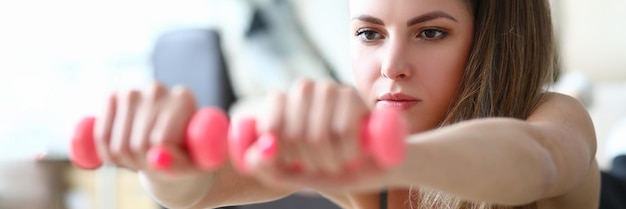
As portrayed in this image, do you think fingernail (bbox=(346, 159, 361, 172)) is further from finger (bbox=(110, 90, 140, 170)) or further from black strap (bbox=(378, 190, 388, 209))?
black strap (bbox=(378, 190, 388, 209))

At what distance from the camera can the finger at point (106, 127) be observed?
0.50 meters

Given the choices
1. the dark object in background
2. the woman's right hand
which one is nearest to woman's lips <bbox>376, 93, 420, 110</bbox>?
the woman's right hand

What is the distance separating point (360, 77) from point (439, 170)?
45 centimetres

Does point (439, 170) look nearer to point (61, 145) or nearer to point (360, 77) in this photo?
point (360, 77)

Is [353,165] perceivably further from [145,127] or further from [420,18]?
[420,18]

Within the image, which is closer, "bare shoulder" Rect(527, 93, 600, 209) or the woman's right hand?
the woman's right hand

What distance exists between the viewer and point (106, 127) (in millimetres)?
503

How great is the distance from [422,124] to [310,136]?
0.50 m

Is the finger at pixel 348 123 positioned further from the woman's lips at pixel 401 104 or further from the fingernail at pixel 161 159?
the woman's lips at pixel 401 104

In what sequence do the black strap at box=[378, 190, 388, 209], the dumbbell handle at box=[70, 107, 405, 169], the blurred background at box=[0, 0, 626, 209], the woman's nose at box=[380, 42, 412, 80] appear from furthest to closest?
the blurred background at box=[0, 0, 626, 209] < the black strap at box=[378, 190, 388, 209] < the woman's nose at box=[380, 42, 412, 80] < the dumbbell handle at box=[70, 107, 405, 169]

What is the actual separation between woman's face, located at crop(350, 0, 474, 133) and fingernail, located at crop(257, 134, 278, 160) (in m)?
0.45

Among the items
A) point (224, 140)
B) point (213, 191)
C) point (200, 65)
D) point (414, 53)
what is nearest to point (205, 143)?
point (224, 140)

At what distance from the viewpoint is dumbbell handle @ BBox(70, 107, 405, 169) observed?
0.43m

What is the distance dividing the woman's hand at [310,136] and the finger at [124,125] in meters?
Result: 0.09
